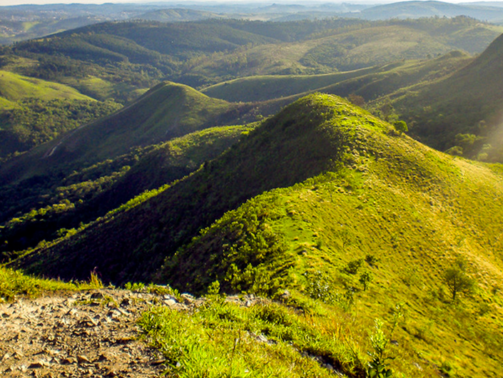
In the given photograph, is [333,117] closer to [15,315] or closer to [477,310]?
[477,310]

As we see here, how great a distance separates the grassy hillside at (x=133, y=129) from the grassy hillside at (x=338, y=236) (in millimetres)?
84884

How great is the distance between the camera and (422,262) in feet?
53.1

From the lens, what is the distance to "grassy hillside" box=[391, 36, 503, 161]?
178ft

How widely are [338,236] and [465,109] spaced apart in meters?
73.2

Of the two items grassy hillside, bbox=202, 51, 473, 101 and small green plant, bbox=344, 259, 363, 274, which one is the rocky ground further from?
grassy hillside, bbox=202, 51, 473, 101

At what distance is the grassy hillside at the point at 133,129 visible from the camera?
118 metres

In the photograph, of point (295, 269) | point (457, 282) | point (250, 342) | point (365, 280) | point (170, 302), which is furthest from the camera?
point (457, 282)

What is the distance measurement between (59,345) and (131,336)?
5.16ft

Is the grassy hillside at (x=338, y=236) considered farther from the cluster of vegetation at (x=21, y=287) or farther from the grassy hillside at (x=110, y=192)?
the grassy hillside at (x=110, y=192)

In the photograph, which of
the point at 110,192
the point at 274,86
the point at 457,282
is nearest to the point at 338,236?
the point at 457,282

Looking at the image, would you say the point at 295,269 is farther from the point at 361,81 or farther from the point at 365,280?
the point at 361,81

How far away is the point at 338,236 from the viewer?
15883mm

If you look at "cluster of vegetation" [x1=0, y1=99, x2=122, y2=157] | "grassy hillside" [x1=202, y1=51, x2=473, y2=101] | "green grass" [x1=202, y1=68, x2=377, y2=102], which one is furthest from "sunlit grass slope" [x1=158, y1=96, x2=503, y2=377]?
"cluster of vegetation" [x1=0, y1=99, x2=122, y2=157]

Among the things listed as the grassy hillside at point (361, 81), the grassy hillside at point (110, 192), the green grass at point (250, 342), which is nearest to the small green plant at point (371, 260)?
the green grass at point (250, 342)
